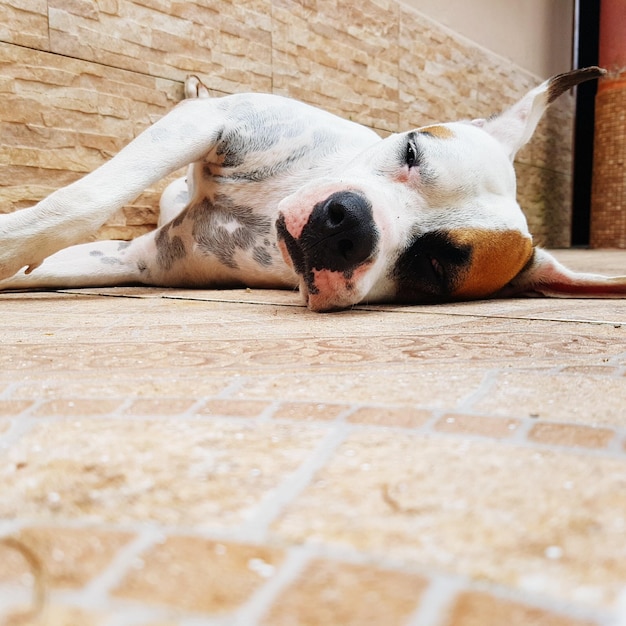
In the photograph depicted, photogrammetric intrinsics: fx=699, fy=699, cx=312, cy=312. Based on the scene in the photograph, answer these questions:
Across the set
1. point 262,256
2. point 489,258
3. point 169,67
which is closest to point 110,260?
point 262,256

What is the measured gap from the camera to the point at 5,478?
1.82ft

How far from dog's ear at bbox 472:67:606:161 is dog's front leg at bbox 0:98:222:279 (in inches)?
39.3

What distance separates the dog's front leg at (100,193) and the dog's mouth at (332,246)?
1.59 ft

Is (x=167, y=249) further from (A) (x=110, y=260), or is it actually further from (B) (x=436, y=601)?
(B) (x=436, y=601)

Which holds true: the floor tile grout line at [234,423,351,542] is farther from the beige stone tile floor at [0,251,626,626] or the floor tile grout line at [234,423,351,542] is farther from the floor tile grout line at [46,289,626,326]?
the floor tile grout line at [46,289,626,326]

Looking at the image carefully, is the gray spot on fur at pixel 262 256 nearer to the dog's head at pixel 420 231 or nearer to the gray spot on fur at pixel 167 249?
the gray spot on fur at pixel 167 249

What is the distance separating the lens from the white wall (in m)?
6.13

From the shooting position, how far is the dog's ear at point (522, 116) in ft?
8.07

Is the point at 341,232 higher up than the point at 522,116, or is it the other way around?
the point at 522,116

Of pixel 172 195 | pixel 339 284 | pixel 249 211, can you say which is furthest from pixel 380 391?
pixel 172 195

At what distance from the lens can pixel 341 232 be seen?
1626 mm

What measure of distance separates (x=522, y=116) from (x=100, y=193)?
150 cm

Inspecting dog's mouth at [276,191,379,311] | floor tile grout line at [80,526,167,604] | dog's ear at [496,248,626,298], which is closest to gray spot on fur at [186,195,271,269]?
dog's mouth at [276,191,379,311]

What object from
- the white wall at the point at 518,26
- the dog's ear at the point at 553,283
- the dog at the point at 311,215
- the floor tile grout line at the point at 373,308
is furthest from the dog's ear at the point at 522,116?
the white wall at the point at 518,26
